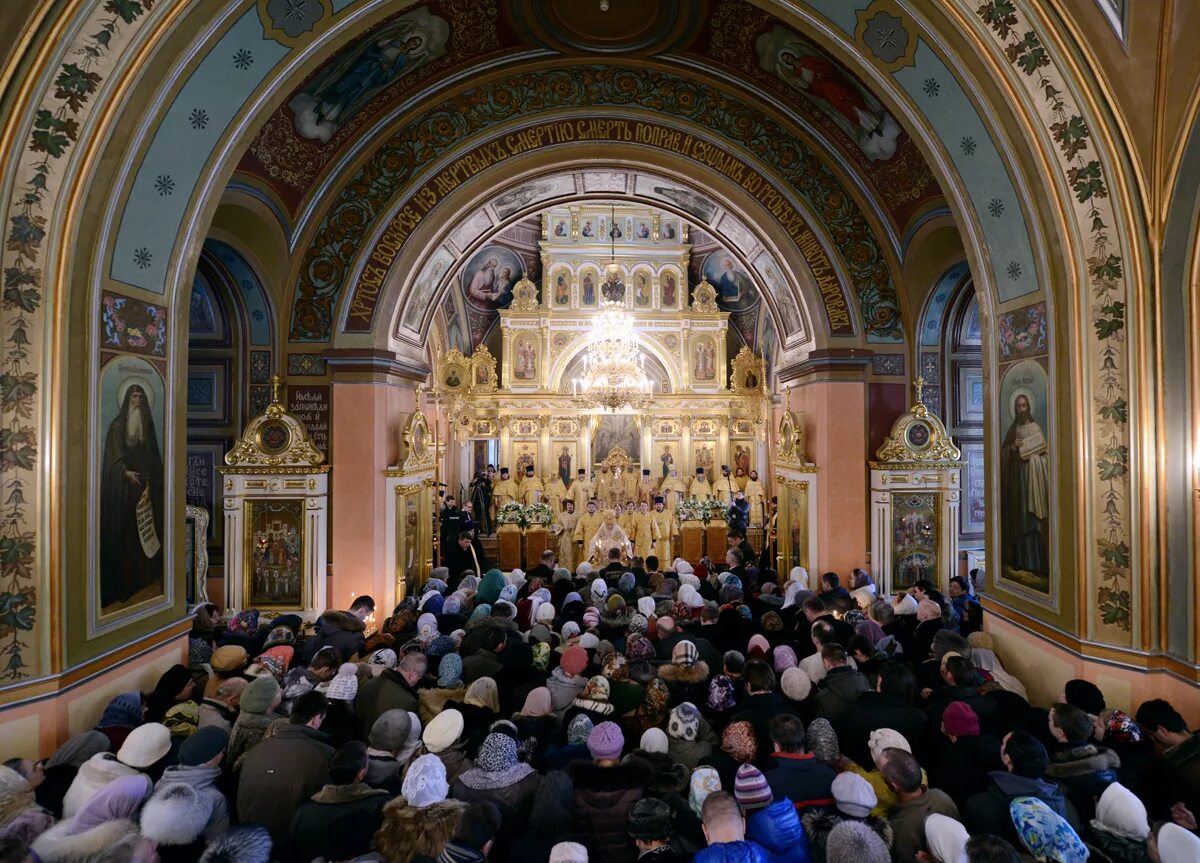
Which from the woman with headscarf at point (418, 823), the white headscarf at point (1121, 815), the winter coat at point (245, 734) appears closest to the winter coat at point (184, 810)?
the winter coat at point (245, 734)

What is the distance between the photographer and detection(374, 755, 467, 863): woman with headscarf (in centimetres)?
308

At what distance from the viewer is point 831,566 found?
10789mm

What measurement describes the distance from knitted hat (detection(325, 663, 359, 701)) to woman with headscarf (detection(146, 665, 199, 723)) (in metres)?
1.13

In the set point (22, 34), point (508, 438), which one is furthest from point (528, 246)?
point (22, 34)

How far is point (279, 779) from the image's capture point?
369cm

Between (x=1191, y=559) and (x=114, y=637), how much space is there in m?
8.49

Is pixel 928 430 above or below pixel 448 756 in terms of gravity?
above

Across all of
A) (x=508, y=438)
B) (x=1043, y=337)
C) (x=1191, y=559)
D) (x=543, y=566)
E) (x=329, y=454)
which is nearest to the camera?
(x=1191, y=559)

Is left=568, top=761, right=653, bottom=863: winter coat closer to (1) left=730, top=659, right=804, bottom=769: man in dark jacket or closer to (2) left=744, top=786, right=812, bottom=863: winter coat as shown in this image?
(2) left=744, top=786, right=812, bottom=863: winter coat

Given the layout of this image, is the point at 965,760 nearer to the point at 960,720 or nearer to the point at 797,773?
the point at 960,720

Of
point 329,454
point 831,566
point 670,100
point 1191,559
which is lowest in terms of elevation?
point 831,566

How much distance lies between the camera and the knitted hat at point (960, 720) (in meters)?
4.15

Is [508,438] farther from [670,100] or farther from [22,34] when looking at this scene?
[22,34]

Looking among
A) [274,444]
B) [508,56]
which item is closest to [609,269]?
[508,56]
